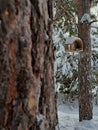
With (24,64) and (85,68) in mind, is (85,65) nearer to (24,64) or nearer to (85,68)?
(85,68)

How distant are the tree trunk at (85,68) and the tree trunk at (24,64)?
6.86 metres

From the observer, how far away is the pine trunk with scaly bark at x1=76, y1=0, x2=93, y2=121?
323 inches

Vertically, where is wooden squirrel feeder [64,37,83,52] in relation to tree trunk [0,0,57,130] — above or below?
above

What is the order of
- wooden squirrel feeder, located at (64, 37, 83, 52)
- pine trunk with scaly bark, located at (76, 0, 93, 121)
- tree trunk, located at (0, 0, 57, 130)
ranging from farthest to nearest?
1. pine trunk with scaly bark, located at (76, 0, 93, 121)
2. wooden squirrel feeder, located at (64, 37, 83, 52)
3. tree trunk, located at (0, 0, 57, 130)

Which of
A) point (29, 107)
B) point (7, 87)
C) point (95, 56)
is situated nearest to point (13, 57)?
point (7, 87)

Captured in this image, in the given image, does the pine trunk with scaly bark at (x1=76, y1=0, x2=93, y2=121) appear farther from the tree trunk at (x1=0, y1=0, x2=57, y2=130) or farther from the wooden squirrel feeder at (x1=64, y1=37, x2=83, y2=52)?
the tree trunk at (x1=0, y1=0, x2=57, y2=130)

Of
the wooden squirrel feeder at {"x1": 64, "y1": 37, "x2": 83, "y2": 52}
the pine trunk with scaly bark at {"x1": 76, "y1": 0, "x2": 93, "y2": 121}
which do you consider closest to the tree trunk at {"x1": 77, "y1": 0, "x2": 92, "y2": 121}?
the pine trunk with scaly bark at {"x1": 76, "y1": 0, "x2": 93, "y2": 121}

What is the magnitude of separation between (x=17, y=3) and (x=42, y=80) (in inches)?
14.6

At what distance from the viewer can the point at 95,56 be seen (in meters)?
10.3

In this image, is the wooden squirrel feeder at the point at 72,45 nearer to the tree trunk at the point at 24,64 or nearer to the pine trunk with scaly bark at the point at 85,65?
the pine trunk with scaly bark at the point at 85,65

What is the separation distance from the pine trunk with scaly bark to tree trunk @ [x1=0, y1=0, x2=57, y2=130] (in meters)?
6.85

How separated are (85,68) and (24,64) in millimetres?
7139

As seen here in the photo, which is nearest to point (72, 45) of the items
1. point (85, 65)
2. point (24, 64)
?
point (85, 65)

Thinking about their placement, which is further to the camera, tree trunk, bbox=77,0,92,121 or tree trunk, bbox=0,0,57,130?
tree trunk, bbox=77,0,92,121
